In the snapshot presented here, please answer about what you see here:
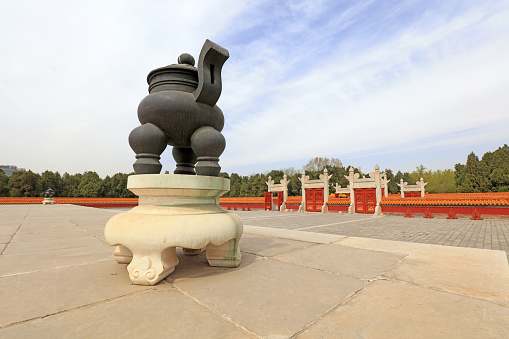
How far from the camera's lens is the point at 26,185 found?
3412 centimetres

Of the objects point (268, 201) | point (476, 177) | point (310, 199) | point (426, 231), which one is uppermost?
point (476, 177)

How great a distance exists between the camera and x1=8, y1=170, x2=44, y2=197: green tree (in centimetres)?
3370

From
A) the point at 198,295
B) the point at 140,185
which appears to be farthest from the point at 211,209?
the point at 198,295

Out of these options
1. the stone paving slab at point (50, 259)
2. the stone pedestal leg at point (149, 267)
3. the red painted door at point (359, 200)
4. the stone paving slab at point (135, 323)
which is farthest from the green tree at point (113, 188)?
the stone paving slab at point (135, 323)

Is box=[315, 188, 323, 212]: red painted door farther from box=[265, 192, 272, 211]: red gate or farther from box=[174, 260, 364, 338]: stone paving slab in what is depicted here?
box=[174, 260, 364, 338]: stone paving slab

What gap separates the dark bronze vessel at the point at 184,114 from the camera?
2420 mm

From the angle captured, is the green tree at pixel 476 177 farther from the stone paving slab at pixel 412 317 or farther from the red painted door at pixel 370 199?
the stone paving slab at pixel 412 317

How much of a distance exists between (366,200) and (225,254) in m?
16.6

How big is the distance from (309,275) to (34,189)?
4697 centimetres

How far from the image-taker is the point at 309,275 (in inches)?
82.0

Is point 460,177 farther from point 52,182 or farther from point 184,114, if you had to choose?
point 52,182

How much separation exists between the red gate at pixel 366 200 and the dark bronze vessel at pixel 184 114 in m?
16.5

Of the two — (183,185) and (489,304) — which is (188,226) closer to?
(183,185)

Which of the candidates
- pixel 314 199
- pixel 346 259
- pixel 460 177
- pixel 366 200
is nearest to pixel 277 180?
pixel 314 199
